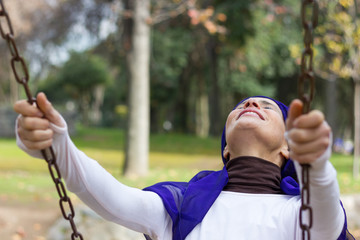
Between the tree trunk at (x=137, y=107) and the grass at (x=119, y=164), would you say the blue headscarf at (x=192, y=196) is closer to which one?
the grass at (x=119, y=164)

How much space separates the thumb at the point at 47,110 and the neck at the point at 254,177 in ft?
2.51

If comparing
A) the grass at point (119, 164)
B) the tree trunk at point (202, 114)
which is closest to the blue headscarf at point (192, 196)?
the grass at point (119, 164)

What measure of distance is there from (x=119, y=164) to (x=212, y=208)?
32.4ft

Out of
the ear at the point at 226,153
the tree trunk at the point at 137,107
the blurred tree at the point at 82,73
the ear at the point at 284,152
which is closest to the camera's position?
the ear at the point at 284,152

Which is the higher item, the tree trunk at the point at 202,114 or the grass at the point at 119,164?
the grass at the point at 119,164

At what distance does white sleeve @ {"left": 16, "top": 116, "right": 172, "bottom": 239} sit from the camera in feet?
5.39

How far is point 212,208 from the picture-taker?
6.30 feet

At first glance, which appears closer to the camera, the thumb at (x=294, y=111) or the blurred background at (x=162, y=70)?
the thumb at (x=294, y=111)

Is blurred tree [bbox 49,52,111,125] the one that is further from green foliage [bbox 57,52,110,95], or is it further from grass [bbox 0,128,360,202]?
grass [bbox 0,128,360,202]

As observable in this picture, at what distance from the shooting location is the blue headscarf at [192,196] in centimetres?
189

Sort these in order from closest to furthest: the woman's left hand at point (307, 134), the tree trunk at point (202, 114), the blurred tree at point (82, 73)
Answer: the woman's left hand at point (307, 134) → the tree trunk at point (202, 114) → the blurred tree at point (82, 73)

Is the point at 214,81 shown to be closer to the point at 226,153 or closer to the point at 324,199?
the point at 226,153

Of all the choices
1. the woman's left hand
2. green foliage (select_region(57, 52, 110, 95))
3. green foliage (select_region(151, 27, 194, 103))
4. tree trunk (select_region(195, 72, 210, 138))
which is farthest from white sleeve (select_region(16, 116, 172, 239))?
green foliage (select_region(57, 52, 110, 95))

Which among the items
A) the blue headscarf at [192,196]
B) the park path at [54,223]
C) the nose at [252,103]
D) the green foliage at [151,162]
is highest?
the nose at [252,103]
